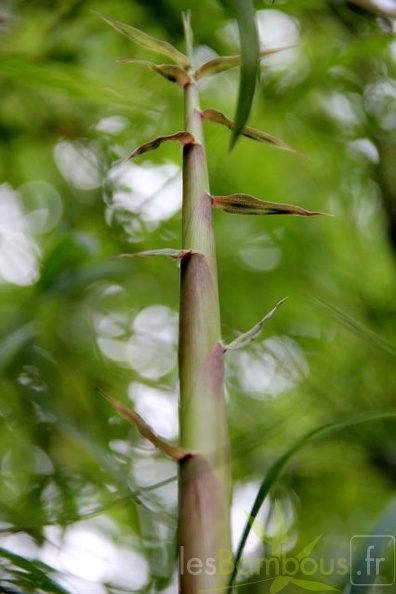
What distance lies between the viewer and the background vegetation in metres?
0.79

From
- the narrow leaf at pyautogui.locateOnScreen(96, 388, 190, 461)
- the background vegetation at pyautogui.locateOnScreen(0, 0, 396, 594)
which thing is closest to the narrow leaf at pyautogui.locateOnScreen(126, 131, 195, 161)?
the narrow leaf at pyautogui.locateOnScreen(96, 388, 190, 461)

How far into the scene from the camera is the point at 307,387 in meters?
0.86

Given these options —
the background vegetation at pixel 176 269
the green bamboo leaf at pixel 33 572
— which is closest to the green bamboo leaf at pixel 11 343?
the background vegetation at pixel 176 269

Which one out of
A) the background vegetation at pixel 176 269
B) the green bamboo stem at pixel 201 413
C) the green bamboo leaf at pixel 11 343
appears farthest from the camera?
the background vegetation at pixel 176 269

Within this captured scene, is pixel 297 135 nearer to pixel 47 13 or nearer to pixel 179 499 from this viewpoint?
pixel 47 13

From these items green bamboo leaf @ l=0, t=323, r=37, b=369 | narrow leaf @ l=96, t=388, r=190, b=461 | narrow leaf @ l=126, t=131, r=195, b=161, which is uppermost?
narrow leaf @ l=126, t=131, r=195, b=161

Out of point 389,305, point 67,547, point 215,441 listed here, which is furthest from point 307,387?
point 215,441

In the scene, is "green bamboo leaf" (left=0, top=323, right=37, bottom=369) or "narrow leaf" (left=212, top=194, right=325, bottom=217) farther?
"green bamboo leaf" (left=0, top=323, right=37, bottom=369)

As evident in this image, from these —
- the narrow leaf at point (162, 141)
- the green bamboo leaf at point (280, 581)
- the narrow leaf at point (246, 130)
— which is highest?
the narrow leaf at point (246, 130)

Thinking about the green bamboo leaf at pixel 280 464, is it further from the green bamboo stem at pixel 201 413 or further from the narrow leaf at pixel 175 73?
the narrow leaf at pixel 175 73

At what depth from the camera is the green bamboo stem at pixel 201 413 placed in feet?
0.87

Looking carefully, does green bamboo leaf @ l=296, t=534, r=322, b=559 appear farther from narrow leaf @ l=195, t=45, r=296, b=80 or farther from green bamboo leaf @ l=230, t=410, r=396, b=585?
narrow leaf @ l=195, t=45, r=296, b=80

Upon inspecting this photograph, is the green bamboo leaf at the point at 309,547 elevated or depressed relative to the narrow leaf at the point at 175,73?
depressed

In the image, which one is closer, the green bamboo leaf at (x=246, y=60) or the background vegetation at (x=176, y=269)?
the green bamboo leaf at (x=246, y=60)
